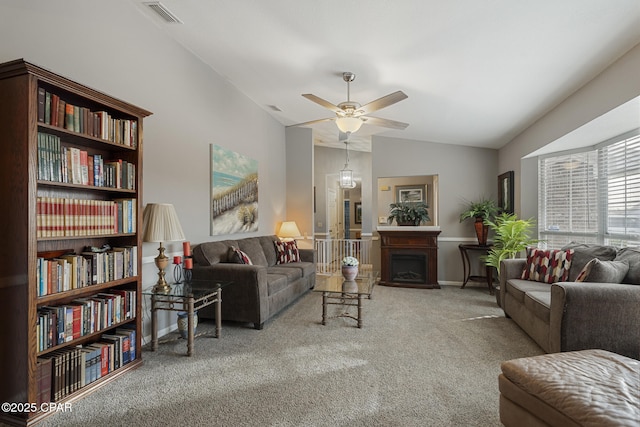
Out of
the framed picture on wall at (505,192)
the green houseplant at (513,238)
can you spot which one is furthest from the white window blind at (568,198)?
the framed picture on wall at (505,192)

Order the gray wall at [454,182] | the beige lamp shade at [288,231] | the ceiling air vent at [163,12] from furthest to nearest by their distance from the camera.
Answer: the beige lamp shade at [288,231], the gray wall at [454,182], the ceiling air vent at [163,12]

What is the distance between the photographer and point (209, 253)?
3668 mm

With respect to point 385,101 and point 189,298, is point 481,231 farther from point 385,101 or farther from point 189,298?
point 189,298

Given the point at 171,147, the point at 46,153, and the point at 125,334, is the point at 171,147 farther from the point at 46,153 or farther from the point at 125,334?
the point at 125,334

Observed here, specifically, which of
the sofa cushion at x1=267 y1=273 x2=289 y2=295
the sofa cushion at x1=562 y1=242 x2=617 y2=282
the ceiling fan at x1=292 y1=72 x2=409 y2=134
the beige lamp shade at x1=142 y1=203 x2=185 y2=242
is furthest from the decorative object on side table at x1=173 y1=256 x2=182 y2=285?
the sofa cushion at x1=562 y1=242 x2=617 y2=282

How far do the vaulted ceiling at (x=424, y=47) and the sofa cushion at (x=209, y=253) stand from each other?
7.05 feet

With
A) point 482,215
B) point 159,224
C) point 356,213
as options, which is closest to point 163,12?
point 159,224

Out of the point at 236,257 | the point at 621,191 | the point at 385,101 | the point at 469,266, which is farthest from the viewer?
the point at 469,266

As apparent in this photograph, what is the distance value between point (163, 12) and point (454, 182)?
197 inches

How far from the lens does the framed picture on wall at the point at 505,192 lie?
512 centimetres

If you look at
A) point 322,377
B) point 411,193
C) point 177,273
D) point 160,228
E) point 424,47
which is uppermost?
point 424,47

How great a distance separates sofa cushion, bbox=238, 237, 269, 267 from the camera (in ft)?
14.5

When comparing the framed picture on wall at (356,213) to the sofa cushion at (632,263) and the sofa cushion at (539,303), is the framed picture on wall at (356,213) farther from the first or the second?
the sofa cushion at (632,263)

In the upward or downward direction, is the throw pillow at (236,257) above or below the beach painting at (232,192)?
below
